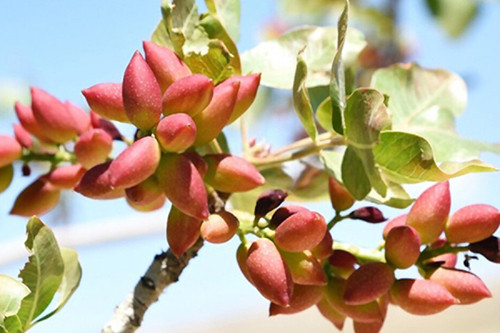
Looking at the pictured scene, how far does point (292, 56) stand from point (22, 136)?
0.30 metres

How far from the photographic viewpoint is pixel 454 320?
30.2ft

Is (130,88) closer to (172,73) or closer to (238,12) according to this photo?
(172,73)

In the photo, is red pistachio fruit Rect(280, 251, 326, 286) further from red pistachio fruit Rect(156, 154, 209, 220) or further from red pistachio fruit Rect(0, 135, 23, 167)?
red pistachio fruit Rect(0, 135, 23, 167)

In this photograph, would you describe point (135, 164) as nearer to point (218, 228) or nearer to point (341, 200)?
point (218, 228)

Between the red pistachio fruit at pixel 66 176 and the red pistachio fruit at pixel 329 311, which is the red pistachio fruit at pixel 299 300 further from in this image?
the red pistachio fruit at pixel 66 176

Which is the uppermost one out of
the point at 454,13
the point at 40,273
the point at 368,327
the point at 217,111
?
the point at 217,111

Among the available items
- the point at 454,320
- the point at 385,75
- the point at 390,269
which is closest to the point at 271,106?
the point at 385,75

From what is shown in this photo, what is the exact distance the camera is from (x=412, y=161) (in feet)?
2.06

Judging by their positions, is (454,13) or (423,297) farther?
(454,13)

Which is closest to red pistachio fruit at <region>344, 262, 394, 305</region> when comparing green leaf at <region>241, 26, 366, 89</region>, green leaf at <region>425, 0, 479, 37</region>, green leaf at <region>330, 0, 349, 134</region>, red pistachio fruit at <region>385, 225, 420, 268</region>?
red pistachio fruit at <region>385, 225, 420, 268</region>

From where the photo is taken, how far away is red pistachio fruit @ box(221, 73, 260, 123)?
60 centimetres

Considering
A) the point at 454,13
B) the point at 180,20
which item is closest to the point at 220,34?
the point at 180,20

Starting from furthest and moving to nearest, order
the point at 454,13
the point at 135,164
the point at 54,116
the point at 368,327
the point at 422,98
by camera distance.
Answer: the point at 454,13 → the point at 422,98 → the point at 54,116 → the point at 368,327 → the point at 135,164

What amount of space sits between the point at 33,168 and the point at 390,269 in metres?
0.42
